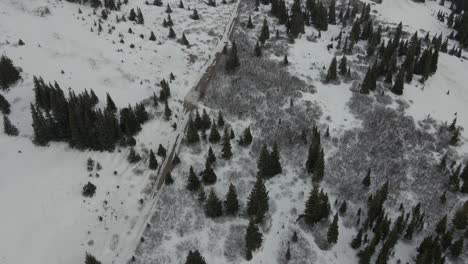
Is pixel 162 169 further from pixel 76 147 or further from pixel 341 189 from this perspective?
pixel 341 189

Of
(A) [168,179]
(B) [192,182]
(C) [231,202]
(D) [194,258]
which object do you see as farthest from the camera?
(A) [168,179]

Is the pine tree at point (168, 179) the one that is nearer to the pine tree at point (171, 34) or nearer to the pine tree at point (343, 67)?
the pine tree at point (171, 34)

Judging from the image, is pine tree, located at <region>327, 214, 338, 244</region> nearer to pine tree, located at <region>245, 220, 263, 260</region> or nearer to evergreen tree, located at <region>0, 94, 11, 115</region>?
pine tree, located at <region>245, 220, 263, 260</region>

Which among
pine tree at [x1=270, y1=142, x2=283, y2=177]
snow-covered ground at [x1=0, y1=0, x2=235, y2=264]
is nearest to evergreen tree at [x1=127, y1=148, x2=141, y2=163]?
snow-covered ground at [x1=0, y1=0, x2=235, y2=264]

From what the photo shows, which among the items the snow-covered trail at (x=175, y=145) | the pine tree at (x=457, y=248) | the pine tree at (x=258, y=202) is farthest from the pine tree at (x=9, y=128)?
the pine tree at (x=457, y=248)

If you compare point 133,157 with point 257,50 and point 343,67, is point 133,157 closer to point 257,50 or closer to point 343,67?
point 257,50

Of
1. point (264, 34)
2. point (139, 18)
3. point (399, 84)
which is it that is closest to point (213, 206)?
point (399, 84)
